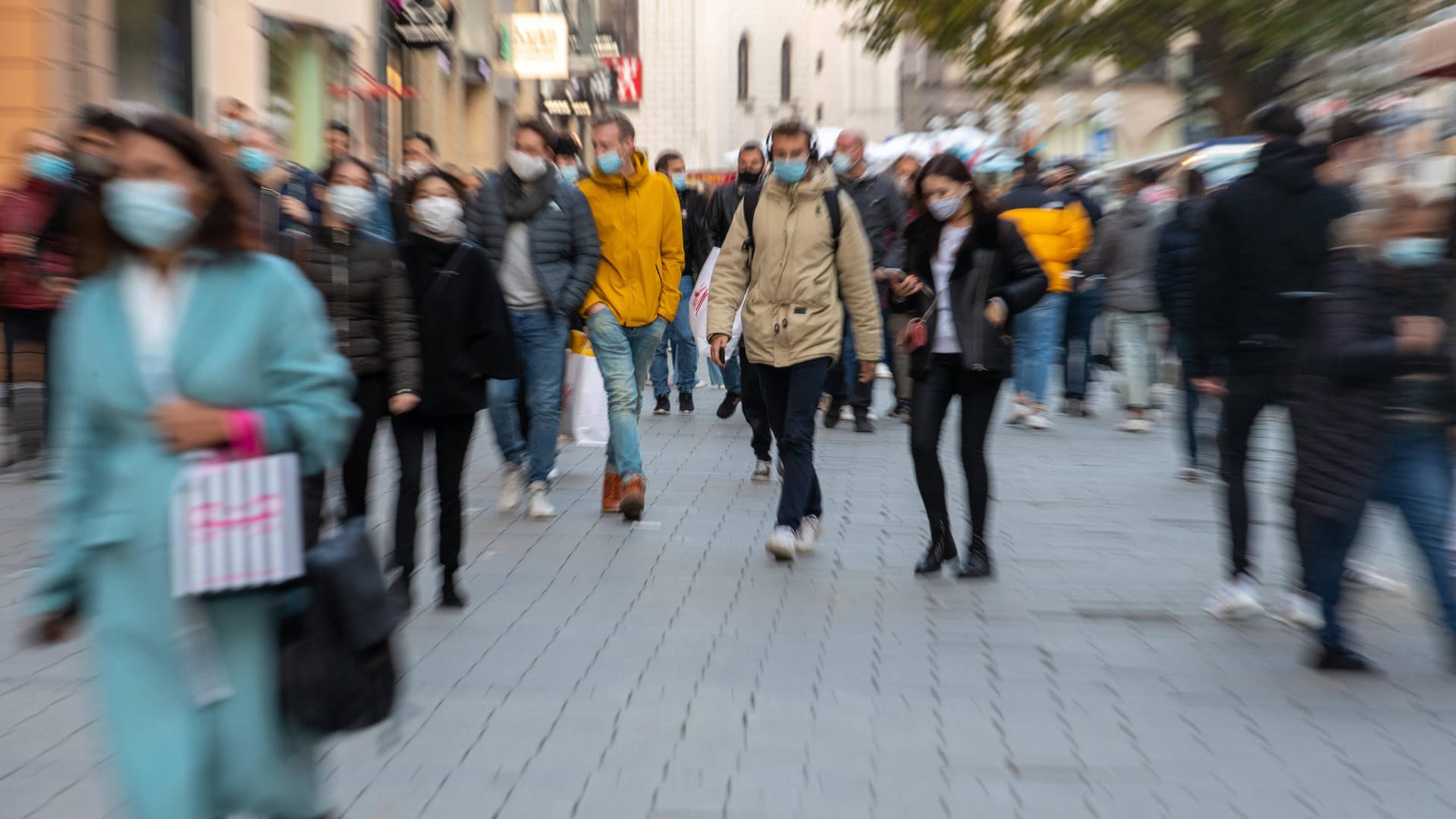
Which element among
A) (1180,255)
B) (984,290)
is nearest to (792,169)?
(984,290)

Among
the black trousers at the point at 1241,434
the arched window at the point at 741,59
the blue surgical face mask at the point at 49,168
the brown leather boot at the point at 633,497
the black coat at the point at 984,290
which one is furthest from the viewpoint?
the arched window at the point at 741,59

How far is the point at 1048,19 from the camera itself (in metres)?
24.2

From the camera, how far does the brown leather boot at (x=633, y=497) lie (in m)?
8.52

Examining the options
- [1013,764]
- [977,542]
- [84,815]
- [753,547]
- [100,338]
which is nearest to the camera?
[100,338]

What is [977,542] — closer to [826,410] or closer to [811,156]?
[811,156]

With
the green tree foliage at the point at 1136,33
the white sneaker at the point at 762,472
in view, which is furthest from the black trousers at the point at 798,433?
the green tree foliage at the point at 1136,33

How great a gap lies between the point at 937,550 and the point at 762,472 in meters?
3.10

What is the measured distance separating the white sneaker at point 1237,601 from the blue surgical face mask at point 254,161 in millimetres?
5444

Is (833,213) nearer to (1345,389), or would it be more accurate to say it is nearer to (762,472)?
(1345,389)

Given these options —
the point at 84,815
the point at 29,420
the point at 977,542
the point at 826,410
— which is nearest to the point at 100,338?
the point at 84,815

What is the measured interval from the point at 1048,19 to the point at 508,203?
17.5 meters

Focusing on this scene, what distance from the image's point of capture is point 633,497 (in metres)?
8.52

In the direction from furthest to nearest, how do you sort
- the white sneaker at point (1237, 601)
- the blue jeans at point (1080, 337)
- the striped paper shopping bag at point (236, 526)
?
1. the blue jeans at point (1080, 337)
2. the white sneaker at point (1237, 601)
3. the striped paper shopping bag at point (236, 526)

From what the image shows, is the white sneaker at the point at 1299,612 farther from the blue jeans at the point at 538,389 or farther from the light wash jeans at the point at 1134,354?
the light wash jeans at the point at 1134,354
